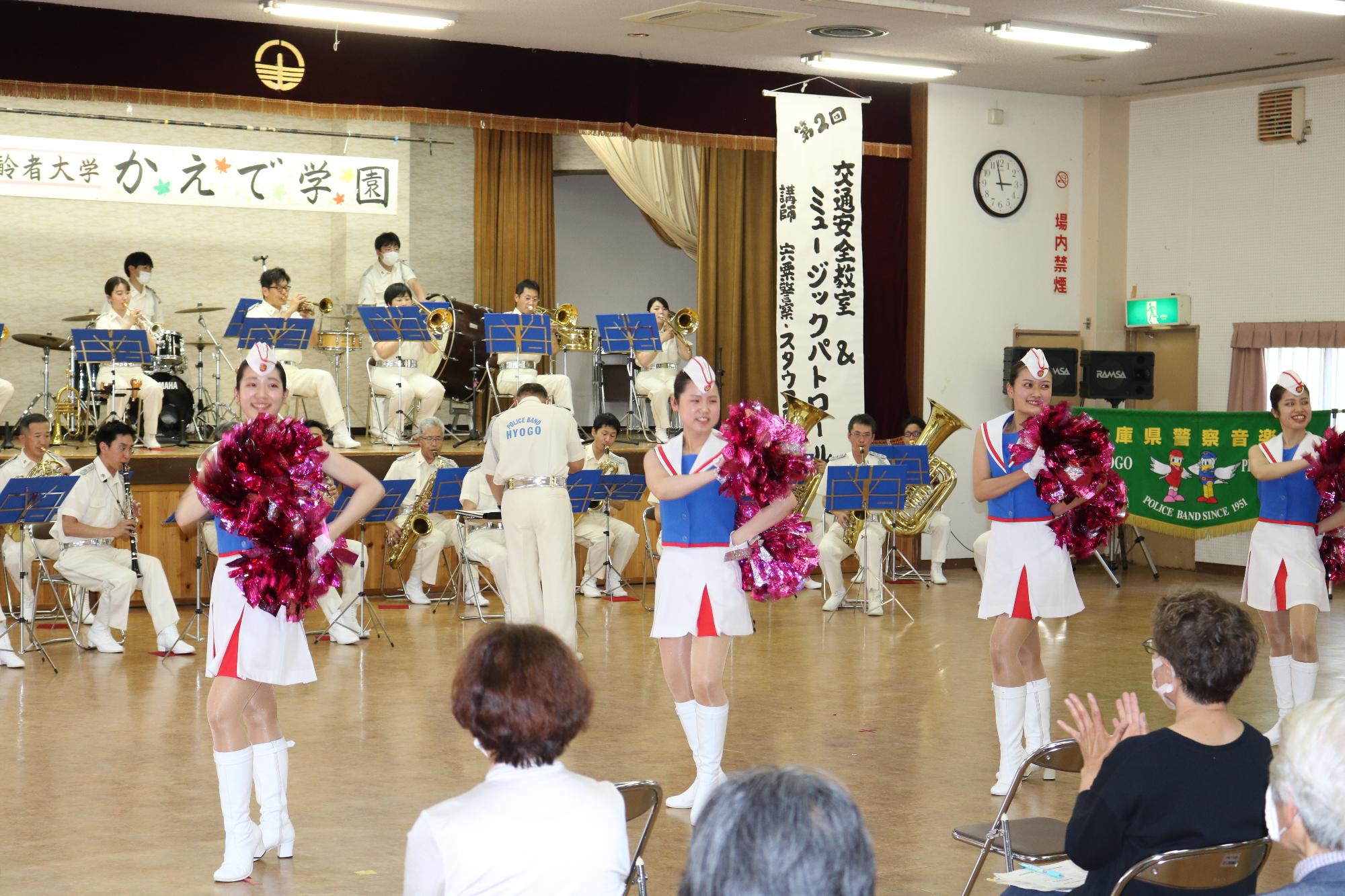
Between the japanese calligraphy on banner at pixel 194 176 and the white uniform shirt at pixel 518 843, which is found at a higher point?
the japanese calligraphy on banner at pixel 194 176

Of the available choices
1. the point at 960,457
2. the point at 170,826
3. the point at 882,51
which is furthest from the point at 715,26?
the point at 170,826

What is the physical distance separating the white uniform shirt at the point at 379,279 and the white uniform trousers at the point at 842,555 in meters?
5.10

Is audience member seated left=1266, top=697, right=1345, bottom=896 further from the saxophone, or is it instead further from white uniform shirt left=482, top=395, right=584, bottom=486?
the saxophone

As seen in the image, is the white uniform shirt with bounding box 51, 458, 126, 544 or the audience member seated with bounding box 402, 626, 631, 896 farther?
the white uniform shirt with bounding box 51, 458, 126, 544

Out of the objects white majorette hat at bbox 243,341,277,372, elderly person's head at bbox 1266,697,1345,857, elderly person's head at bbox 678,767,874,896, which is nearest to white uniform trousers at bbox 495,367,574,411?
white majorette hat at bbox 243,341,277,372

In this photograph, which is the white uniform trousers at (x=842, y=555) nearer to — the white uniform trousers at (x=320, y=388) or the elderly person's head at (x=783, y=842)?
the white uniform trousers at (x=320, y=388)

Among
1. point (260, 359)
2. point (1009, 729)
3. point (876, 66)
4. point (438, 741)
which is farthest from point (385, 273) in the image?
point (1009, 729)

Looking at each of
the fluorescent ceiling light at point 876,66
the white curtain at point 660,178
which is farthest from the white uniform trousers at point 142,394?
the fluorescent ceiling light at point 876,66

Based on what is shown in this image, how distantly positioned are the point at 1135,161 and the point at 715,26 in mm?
5557

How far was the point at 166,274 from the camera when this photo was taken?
15570 millimetres

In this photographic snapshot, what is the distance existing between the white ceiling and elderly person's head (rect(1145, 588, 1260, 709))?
27.2 feet

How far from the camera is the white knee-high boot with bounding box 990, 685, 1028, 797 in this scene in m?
6.19

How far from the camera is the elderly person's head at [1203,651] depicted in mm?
3387

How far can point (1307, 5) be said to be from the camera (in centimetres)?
1095
